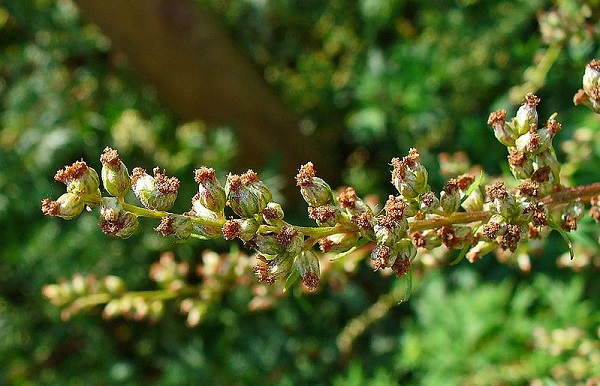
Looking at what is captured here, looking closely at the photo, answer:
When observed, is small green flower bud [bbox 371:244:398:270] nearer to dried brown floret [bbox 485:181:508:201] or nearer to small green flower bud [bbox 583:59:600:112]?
dried brown floret [bbox 485:181:508:201]

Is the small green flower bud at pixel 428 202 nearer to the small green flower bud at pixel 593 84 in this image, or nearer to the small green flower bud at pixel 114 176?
the small green flower bud at pixel 593 84

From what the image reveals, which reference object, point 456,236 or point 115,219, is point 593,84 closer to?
point 456,236

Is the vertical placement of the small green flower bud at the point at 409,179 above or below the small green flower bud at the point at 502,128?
below

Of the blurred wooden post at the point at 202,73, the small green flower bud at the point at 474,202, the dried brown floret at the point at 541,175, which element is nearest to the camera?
the dried brown floret at the point at 541,175

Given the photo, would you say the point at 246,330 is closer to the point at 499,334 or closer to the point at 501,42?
the point at 499,334

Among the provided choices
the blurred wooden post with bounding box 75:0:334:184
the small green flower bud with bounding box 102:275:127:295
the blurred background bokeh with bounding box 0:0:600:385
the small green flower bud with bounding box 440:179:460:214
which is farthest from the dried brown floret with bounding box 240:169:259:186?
the blurred wooden post with bounding box 75:0:334:184

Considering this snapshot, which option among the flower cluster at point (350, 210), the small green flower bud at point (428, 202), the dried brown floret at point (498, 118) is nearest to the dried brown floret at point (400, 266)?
the flower cluster at point (350, 210)

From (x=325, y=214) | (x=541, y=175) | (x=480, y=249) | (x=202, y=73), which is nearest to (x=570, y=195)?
(x=541, y=175)
